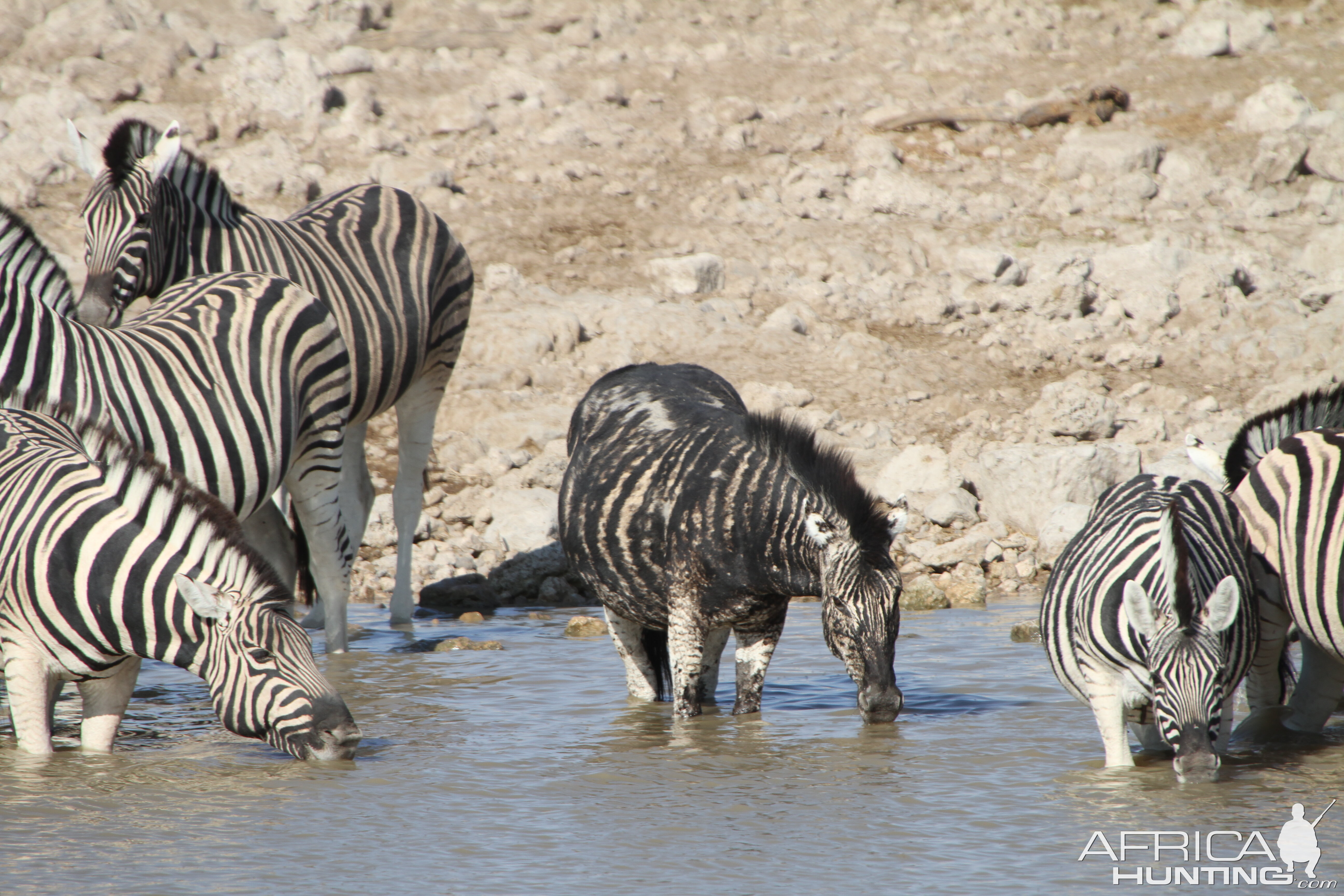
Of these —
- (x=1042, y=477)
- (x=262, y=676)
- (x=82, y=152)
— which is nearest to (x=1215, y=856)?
(x=262, y=676)

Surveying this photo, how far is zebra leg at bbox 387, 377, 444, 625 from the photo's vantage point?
10.1m

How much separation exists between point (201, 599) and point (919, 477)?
21.9 ft

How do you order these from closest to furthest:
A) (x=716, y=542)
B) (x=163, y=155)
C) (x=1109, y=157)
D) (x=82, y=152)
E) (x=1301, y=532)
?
(x=1301, y=532) < (x=716, y=542) < (x=163, y=155) < (x=82, y=152) < (x=1109, y=157)

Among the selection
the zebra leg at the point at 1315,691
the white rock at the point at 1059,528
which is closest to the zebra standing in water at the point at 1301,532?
the zebra leg at the point at 1315,691

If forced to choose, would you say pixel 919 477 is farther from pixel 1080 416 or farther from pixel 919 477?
pixel 1080 416

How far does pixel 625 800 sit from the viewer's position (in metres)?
5.68

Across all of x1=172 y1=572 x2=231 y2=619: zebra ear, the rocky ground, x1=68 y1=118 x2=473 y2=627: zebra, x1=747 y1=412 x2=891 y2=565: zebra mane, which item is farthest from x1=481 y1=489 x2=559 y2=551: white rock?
x1=172 y1=572 x2=231 y2=619: zebra ear

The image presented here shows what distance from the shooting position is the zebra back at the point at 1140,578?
5.40 m

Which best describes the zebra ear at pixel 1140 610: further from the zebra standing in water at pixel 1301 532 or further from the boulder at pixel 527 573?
the boulder at pixel 527 573

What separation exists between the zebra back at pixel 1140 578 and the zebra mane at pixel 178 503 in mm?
2978

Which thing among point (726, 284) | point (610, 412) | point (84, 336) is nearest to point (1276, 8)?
point (726, 284)

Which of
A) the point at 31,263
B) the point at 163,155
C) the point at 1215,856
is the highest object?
the point at 163,155

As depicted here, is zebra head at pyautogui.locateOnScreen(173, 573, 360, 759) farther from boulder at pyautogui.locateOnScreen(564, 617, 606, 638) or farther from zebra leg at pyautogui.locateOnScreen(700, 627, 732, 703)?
boulder at pyautogui.locateOnScreen(564, 617, 606, 638)

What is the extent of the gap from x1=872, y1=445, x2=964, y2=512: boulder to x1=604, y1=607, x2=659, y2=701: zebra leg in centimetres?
404
